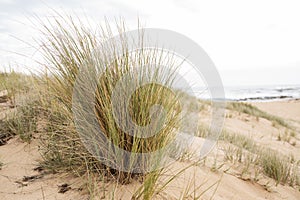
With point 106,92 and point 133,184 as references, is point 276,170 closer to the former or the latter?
point 133,184

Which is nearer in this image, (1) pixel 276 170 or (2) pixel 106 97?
(2) pixel 106 97

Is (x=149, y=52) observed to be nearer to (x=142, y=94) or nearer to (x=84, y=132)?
(x=142, y=94)

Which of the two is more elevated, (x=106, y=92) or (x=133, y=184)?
(x=106, y=92)

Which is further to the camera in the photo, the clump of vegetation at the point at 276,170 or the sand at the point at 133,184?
the clump of vegetation at the point at 276,170

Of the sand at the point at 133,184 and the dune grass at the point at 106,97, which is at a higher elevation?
the dune grass at the point at 106,97

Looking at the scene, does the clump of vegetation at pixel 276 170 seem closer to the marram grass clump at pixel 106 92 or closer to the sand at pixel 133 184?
the sand at pixel 133 184

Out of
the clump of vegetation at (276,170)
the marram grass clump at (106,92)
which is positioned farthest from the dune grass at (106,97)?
the clump of vegetation at (276,170)

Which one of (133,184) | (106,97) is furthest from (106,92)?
(133,184)

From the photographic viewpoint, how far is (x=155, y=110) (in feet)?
6.95

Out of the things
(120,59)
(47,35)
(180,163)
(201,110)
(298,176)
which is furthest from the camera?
(201,110)

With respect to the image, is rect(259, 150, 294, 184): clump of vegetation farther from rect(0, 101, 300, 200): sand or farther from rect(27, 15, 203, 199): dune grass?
rect(27, 15, 203, 199): dune grass

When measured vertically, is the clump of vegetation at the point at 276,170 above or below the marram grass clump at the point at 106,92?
below

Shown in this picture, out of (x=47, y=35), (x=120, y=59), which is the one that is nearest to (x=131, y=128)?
(x=120, y=59)

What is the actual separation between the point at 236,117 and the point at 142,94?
7.89m
